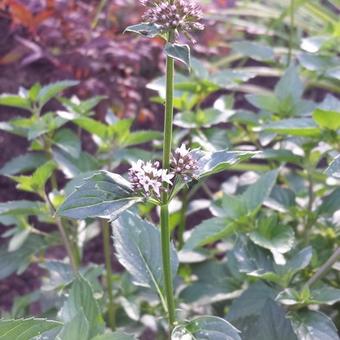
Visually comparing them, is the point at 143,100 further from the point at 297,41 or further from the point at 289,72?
the point at 289,72

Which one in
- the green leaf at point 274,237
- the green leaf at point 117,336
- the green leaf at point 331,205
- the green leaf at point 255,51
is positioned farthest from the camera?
the green leaf at point 255,51

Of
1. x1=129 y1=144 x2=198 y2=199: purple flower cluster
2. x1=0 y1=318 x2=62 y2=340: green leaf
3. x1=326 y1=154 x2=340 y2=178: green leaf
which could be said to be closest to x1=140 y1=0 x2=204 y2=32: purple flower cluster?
x1=129 y1=144 x2=198 y2=199: purple flower cluster

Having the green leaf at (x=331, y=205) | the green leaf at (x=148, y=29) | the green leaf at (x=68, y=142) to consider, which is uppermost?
the green leaf at (x=148, y=29)

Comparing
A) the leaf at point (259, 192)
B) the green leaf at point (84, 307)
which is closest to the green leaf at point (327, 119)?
the leaf at point (259, 192)

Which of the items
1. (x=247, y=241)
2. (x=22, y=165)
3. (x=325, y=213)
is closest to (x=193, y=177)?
(x=247, y=241)

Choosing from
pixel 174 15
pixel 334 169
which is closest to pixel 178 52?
pixel 174 15

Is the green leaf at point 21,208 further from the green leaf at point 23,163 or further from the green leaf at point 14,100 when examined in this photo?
the green leaf at point 14,100

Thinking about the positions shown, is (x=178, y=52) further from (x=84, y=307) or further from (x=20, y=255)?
(x=20, y=255)
